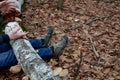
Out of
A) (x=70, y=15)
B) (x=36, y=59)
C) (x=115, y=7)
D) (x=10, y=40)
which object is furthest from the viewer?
(x=115, y=7)

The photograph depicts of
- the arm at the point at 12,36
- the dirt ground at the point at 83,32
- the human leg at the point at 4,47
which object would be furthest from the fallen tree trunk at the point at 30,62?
the dirt ground at the point at 83,32

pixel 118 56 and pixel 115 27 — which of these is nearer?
pixel 118 56

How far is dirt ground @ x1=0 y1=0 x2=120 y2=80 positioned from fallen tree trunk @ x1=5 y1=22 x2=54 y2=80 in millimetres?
388

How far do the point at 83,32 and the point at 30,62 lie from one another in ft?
6.75

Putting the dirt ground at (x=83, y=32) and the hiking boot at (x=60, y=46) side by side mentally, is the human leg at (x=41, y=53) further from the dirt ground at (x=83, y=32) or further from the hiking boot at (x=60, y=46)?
the dirt ground at (x=83, y=32)

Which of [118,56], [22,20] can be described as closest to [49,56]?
[118,56]

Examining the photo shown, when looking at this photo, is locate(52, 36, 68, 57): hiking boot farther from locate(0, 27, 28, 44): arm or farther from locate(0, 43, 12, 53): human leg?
locate(0, 43, 12, 53): human leg

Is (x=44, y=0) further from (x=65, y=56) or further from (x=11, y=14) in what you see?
(x=65, y=56)

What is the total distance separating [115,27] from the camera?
5.47 metres

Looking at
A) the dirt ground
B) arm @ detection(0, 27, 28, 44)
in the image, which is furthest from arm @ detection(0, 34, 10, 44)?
the dirt ground

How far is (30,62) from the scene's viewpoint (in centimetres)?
333

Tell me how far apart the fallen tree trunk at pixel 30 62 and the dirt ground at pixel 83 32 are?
0.39m

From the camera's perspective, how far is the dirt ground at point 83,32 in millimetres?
3857

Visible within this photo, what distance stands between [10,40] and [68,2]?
332 cm
